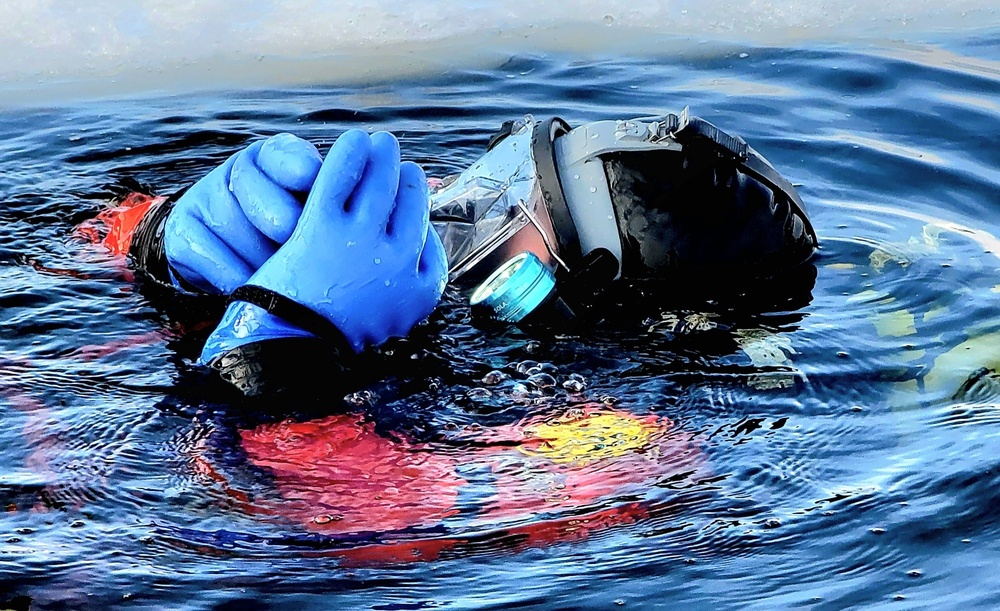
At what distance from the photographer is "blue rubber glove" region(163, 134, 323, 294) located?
2.70 metres

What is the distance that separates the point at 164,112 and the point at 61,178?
68 centimetres

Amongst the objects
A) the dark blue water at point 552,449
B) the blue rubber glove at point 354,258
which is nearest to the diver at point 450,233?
the blue rubber glove at point 354,258

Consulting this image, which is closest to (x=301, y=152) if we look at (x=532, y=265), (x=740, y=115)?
(x=532, y=265)

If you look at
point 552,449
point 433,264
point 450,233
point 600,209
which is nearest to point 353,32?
point 450,233

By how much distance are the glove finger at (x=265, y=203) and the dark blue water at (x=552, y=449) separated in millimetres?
395

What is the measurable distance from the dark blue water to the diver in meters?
0.12

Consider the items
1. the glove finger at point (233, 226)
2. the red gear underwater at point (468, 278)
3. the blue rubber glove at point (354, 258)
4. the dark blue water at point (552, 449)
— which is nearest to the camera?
the dark blue water at point (552, 449)

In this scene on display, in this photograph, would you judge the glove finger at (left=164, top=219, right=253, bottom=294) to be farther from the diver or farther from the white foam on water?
the white foam on water

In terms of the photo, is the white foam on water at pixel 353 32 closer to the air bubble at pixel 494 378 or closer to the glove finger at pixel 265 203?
the glove finger at pixel 265 203

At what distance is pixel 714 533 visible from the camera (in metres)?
2.30

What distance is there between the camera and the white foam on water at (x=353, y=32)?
5062 millimetres

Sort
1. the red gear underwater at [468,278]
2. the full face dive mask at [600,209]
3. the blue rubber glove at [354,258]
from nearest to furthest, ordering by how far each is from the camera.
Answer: the red gear underwater at [468,278], the blue rubber glove at [354,258], the full face dive mask at [600,209]

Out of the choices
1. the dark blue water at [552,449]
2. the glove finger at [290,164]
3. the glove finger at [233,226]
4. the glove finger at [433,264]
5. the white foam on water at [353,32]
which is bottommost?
the dark blue water at [552,449]

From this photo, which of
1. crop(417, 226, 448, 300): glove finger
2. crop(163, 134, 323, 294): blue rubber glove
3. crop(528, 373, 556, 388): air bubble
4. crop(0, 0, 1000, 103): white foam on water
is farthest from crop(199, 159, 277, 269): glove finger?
crop(0, 0, 1000, 103): white foam on water
